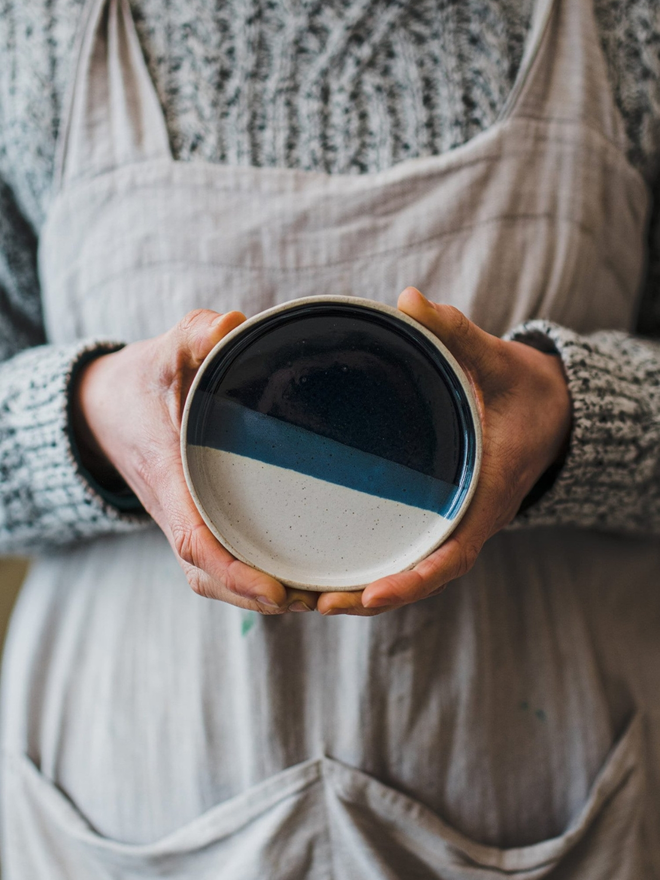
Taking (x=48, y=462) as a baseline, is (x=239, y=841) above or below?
below

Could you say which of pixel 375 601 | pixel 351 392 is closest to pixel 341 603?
pixel 375 601

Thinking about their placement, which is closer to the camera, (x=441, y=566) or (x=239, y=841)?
(x=441, y=566)

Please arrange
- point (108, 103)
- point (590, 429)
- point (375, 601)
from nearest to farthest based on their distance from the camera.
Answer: point (375, 601) < point (590, 429) < point (108, 103)

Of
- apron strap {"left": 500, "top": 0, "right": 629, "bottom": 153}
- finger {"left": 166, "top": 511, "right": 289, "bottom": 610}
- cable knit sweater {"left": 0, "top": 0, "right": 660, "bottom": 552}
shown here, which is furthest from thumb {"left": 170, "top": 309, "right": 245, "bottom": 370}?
apron strap {"left": 500, "top": 0, "right": 629, "bottom": 153}

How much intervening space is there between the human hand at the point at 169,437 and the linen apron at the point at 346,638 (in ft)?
0.36

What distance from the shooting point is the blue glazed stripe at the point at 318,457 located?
0.40m

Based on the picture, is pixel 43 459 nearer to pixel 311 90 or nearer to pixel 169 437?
pixel 169 437

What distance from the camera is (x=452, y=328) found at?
1.25 feet

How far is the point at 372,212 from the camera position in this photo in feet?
1.82

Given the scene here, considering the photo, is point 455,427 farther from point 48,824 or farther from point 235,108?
point 48,824

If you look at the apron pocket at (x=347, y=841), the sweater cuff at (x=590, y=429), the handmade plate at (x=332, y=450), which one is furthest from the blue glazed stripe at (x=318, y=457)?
the apron pocket at (x=347, y=841)

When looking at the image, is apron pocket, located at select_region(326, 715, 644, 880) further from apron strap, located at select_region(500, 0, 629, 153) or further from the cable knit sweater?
apron strap, located at select_region(500, 0, 629, 153)

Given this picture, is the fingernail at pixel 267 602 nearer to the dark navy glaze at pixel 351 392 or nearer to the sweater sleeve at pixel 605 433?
the dark navy glaze at pixel 351 392

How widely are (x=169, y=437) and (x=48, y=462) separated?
0.17 m
